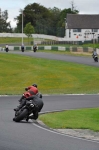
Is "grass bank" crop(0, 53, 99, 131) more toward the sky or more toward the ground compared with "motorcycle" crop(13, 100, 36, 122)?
more toward the ground

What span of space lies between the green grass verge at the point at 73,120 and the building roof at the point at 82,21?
11700 centimetres

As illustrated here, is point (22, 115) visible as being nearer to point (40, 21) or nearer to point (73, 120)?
point (73, 120)

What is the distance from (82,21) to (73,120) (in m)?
122

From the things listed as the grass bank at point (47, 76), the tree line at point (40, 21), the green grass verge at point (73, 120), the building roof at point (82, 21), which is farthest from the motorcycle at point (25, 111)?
the tree line at point (40, 21)

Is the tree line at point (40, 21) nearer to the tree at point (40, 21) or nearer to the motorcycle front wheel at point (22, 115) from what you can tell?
the tree at point (40, 21)

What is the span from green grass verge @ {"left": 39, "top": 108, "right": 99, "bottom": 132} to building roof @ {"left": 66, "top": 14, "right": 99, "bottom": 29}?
117 meters

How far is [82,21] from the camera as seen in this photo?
139 m

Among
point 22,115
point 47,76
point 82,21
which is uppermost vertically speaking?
point 82,21

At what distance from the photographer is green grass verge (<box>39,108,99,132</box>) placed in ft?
56.2

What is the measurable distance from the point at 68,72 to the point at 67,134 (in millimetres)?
32001

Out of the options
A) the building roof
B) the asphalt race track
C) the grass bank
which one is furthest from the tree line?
the asphalt race track

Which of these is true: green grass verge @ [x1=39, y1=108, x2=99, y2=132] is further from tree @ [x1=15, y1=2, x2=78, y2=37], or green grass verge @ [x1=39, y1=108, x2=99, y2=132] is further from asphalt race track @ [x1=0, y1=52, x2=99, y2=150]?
tree @ [x1=15, y1=2, x2=78, y2=37]

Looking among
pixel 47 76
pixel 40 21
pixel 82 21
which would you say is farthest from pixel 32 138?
pixel 40 21

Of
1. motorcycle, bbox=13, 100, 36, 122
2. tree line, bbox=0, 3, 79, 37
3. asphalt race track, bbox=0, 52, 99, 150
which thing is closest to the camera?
asphalt race track, bbox=0, 52, 99, 150
